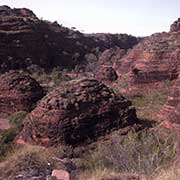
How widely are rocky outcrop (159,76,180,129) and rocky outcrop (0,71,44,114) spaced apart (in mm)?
9893

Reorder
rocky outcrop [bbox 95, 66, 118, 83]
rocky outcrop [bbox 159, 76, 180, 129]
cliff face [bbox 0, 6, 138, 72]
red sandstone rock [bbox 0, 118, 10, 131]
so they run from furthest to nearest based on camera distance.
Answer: cliff face [bbox 0, 6, 138, 72], rocky outcrop [bbox 95, 66, 118, 83], red sandstone rock [bbox 0, 118, 10, 131], rocky outcrop [bbox 159, 76, 180, 129]

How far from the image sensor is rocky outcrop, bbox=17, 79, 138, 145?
63.6 ft

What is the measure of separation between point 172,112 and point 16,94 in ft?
41.9

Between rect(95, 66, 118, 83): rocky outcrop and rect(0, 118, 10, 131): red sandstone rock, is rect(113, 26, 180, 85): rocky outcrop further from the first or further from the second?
rect(0, 118, 10, 131): red sandstone rock

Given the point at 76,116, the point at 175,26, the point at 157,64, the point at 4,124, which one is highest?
the point at 175,26

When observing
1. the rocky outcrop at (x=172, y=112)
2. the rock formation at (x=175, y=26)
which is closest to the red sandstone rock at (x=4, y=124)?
the rocky outcrop at (x=172, y=112)

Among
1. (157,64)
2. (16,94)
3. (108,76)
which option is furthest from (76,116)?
(108,76)

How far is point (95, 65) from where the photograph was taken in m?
71.3

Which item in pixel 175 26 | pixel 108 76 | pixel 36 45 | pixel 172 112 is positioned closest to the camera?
pixel 172 112

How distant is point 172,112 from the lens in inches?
Answer: 840

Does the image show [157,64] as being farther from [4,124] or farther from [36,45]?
[36,45]

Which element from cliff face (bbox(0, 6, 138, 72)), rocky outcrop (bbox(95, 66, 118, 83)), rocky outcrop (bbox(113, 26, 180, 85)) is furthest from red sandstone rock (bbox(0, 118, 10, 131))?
cliff face (bbox(0, 6, 138, 72))

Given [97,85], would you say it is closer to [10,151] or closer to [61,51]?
[10,151]

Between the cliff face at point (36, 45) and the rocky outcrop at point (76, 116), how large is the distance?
3709cm
